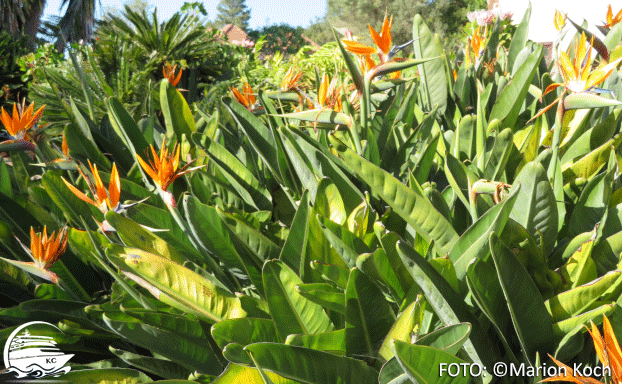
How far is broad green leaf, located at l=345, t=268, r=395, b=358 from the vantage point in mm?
677

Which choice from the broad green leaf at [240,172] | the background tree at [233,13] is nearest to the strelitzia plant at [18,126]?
the broad green leaf at [240,172]

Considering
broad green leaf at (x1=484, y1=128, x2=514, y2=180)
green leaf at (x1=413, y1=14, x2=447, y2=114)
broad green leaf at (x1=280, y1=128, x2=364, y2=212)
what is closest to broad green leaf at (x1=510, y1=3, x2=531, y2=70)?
green leaf at (x1=413, y1=14, x2=447, y2=114)

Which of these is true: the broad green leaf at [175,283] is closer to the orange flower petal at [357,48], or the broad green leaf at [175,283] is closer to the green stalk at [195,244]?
the green stalk at [195,244]

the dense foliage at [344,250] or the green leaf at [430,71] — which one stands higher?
the green leaf at [430,71]

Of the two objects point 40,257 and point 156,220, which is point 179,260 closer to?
point 156,220

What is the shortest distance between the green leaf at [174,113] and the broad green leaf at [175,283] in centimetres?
70

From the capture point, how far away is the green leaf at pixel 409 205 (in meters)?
0.78

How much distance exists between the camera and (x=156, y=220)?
957 millimetres

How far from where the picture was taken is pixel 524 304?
2.18 feet

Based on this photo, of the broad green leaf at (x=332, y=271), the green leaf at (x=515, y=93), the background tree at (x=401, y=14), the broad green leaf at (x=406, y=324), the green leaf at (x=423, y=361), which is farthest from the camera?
the background tree at (x=401, y=14)

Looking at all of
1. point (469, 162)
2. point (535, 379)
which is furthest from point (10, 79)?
point (535, 379)

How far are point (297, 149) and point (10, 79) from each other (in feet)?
22.2

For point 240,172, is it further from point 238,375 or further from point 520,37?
point 520,37

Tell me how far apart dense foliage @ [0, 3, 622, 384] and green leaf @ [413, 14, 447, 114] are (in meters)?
0.15
